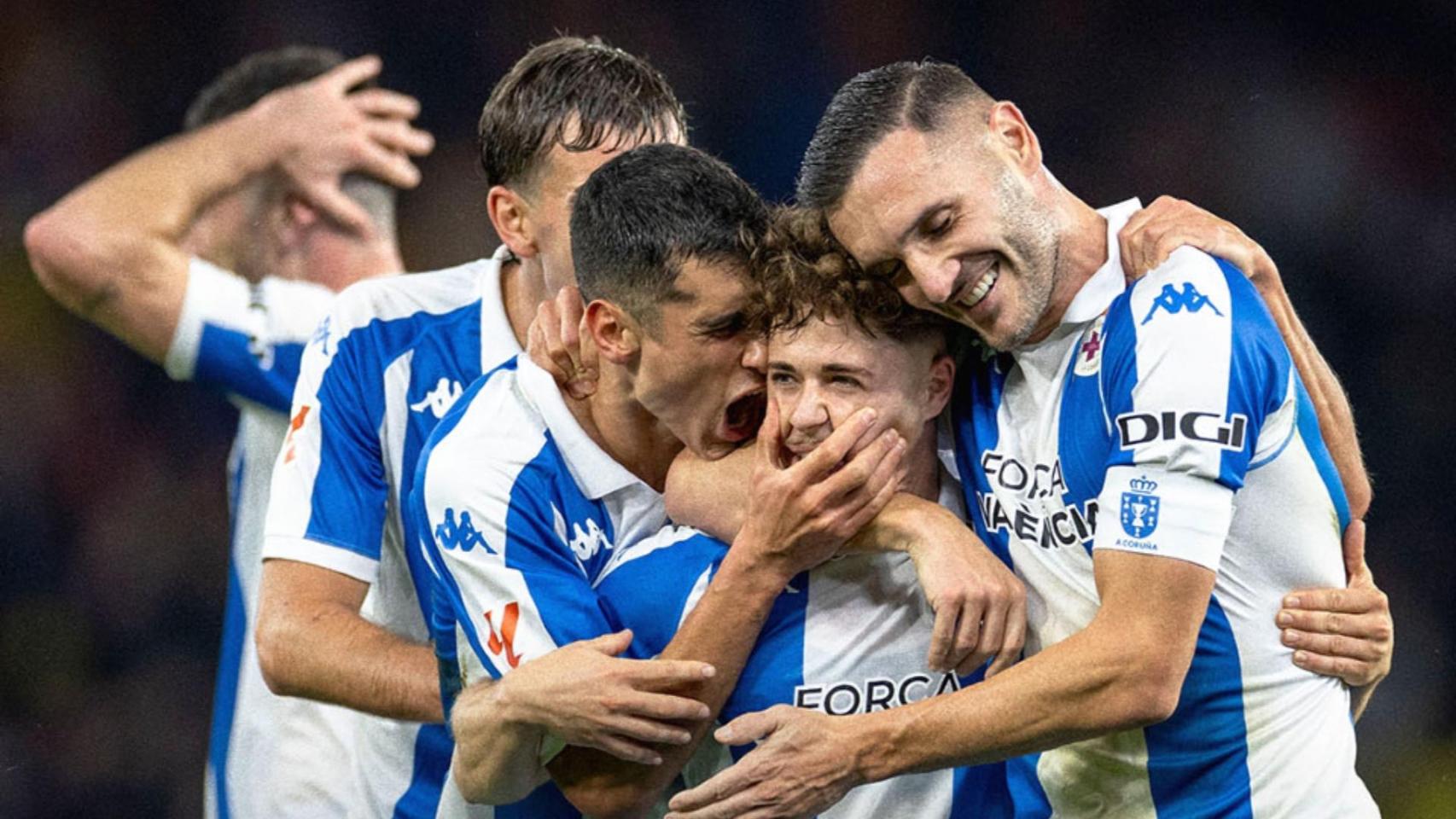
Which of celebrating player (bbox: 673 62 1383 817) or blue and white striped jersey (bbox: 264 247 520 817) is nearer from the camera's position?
celebrating player (bbox: 673 62 1383 817)

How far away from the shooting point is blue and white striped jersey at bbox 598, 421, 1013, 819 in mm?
2811

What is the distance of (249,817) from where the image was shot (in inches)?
181

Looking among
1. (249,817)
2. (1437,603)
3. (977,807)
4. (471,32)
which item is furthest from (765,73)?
(977,807)

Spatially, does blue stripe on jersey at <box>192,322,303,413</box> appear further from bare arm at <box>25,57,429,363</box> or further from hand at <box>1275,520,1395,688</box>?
hand at <box>1275,520,1395,688</box>

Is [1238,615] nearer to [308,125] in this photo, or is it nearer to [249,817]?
[249,817]

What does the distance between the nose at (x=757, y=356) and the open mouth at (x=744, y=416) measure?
7 centimetres

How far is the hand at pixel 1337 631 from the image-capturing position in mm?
2799

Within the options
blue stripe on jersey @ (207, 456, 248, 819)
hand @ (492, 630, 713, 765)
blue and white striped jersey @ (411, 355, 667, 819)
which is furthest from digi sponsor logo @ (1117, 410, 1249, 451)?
blue stripe on jersey @ (207, 456, 248, 819)

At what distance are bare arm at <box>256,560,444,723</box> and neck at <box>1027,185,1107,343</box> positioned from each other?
132 cm

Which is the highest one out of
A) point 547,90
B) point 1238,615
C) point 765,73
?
point 765,73

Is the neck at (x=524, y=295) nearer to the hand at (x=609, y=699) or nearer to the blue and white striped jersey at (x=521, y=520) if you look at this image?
the blue and white striped jersey at (x=521, y=520)

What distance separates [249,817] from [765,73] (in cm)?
368

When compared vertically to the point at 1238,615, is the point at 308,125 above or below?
above

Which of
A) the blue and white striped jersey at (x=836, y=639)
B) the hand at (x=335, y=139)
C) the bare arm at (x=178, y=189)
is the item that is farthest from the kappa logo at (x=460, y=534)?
the hand at (x=335, y=139)
